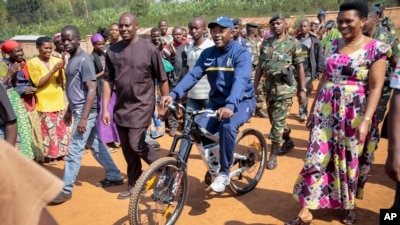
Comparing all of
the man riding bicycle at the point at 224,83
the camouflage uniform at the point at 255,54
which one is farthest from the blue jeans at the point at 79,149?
the camouflage uniform at the point at 255,54

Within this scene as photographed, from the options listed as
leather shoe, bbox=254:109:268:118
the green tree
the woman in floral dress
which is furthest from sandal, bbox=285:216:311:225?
the green tree

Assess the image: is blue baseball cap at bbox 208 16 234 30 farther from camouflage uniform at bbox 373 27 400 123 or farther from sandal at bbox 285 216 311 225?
sandal at bbox 285 216 311 225

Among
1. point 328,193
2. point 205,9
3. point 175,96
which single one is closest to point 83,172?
point 175,96

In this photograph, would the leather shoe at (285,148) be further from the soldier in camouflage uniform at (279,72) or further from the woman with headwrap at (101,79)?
the woman with headwrap at (101,79)

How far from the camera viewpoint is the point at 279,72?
194 inches

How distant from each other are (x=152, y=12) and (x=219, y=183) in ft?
139

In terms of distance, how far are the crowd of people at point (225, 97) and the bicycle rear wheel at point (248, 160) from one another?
44cm

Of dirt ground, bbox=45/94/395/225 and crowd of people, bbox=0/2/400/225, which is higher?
crowd of people, bbox=0/2/400/225

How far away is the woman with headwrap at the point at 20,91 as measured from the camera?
4.93m

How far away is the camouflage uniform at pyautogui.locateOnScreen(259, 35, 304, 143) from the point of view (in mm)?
4906

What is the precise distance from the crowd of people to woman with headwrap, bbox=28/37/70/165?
0.05ft

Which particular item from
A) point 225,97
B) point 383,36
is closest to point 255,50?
point 383,36

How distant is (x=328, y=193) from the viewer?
3391mm

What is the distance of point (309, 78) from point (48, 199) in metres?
7.30
